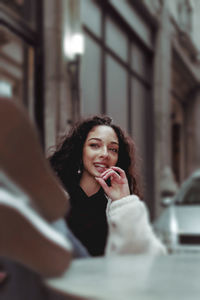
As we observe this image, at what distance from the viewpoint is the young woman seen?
99 cm

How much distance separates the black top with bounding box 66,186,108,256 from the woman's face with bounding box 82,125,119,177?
8 cm

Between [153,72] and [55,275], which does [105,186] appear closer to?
[55,275]

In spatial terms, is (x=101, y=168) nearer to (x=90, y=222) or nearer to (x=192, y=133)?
(x=90, y=222)

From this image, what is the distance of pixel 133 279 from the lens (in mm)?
680

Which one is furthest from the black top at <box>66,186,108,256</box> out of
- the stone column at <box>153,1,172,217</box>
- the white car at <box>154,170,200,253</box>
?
the stone column at <box>153,1,172,217</box>

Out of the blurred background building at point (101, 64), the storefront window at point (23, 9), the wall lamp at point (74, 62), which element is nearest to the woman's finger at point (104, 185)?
the blurred background building at point (101, 64)

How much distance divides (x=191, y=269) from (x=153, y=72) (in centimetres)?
1139

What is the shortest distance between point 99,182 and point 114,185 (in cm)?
5

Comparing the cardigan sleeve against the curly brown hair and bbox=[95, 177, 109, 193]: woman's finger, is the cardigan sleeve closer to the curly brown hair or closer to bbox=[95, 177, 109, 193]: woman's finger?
bbox=[95, 177, 109, 193]: woman's finger

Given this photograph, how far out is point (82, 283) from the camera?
0.66 meters

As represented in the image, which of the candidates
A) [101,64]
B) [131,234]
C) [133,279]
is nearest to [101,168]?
[131,234]

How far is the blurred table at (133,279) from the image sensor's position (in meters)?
0.61

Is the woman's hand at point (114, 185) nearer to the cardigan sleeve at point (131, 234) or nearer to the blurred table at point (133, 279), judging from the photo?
the cardigan sleeve at point (131, 234)

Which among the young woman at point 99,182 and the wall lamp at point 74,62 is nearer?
the young woman at point 99,182
